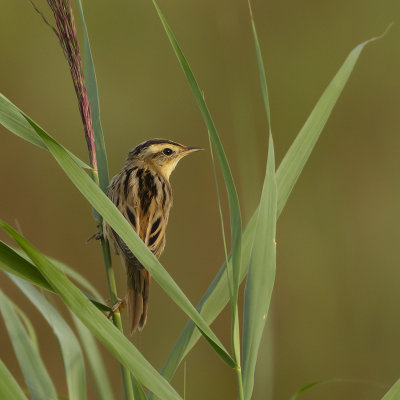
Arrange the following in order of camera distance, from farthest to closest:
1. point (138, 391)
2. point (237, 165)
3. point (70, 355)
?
point (237, 165), point (70, 355), point (138, 391)

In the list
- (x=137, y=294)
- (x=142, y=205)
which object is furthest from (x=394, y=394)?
(x=142, y=205)

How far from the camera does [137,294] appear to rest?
150cm

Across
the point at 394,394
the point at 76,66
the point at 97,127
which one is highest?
the point at 76,66

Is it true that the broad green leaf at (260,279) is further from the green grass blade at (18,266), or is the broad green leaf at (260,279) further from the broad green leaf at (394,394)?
the green grass blade at (18,266)

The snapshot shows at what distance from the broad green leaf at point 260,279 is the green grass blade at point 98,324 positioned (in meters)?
0.18

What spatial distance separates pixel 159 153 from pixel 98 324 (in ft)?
3.96

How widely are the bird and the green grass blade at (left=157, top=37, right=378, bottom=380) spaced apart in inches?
7.9

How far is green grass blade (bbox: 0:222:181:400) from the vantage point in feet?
3.22

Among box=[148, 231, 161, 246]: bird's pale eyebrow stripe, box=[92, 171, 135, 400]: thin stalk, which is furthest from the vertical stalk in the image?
box=[148, 231, 161, 246]: bird's pale eyebrow stripe

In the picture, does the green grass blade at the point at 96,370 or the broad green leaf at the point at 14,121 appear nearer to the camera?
the broad green leaf at the point at 14,121

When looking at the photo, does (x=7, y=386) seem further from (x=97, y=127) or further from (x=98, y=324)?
(x=97, y=127)

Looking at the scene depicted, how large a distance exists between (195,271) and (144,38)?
144cm

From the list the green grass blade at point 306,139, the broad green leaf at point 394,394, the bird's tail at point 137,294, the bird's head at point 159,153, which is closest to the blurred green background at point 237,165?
the bird's head at point 159,153

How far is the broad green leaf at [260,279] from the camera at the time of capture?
1121 mm
